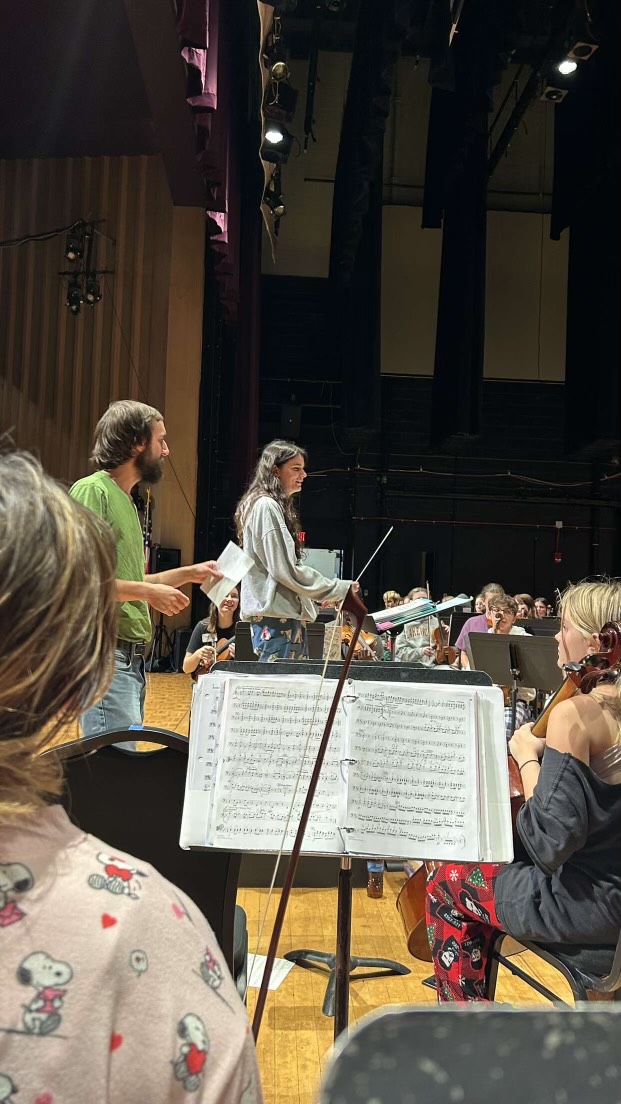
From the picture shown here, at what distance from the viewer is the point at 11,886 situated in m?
0.62

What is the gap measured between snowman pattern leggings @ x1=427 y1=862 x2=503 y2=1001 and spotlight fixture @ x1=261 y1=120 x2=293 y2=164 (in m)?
7.06

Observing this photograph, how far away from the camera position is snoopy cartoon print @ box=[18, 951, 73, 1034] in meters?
0.58

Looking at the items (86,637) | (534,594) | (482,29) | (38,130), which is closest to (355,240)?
(482,29)

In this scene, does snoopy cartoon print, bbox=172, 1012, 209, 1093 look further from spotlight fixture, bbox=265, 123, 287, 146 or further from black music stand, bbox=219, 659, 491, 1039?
spotlight fixture, bbox=265, 123, 287, 146

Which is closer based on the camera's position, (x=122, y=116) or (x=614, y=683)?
(x=614, y=683)

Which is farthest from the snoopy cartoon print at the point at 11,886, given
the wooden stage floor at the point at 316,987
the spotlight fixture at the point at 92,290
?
the spotlight fixture at the point at 92,290

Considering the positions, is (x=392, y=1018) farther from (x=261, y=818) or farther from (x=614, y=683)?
(x=614, y=683)

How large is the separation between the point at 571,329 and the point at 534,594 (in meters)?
5.19

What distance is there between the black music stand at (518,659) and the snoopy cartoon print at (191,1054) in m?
3.87

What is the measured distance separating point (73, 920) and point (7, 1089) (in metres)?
0.11

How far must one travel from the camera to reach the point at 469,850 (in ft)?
5.39

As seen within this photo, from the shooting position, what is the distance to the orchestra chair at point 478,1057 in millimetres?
351

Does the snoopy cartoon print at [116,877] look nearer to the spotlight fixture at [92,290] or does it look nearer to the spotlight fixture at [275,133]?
the spotlight fixture at [275,133]

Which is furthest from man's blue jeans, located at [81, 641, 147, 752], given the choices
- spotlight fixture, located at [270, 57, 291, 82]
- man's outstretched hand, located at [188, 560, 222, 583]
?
spotlight fixture, located at [270, 57, 291, 82]
